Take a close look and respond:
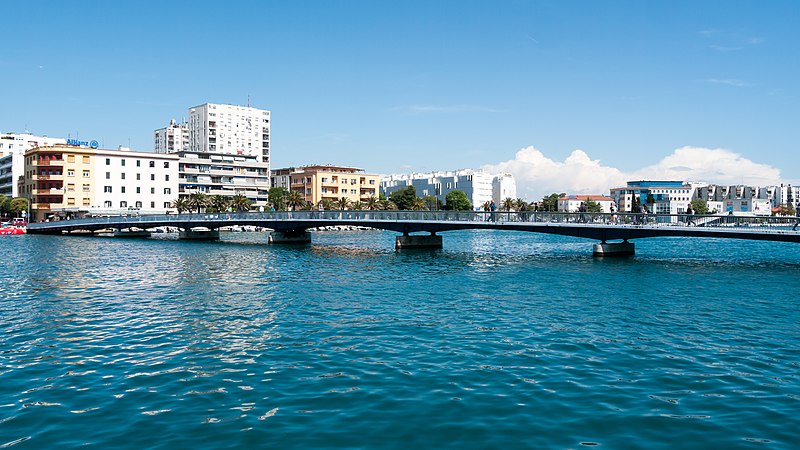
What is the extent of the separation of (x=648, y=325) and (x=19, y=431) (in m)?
23.5

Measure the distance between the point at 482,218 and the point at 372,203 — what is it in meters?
107

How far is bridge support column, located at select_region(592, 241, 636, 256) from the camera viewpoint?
67.4m

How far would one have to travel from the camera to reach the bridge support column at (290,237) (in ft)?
314

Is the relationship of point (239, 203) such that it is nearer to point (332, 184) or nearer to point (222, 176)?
point (222, 176)

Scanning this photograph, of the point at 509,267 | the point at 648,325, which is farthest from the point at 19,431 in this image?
the point at 509,267

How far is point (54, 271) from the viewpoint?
163 ft

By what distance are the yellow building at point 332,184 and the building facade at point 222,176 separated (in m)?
13.0

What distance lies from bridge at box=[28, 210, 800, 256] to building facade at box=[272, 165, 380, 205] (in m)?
75.5

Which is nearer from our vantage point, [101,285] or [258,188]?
[101,285]

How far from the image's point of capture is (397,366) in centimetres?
1972

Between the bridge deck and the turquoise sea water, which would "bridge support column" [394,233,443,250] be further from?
the turquoise sea water

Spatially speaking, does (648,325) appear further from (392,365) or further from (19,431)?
(19,431)

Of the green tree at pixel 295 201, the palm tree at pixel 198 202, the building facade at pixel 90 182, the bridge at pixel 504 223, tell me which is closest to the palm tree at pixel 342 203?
the green tree at pixel 295 201

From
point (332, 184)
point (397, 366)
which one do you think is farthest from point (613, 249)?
point (332, 184)
